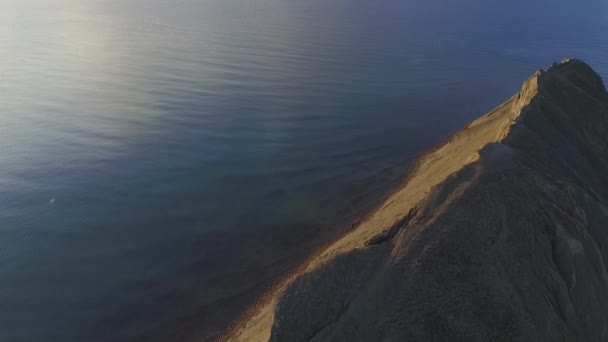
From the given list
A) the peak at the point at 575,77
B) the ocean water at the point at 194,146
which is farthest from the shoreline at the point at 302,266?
the peak at the point at 575,77

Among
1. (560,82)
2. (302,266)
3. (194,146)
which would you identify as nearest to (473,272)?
(302,266)

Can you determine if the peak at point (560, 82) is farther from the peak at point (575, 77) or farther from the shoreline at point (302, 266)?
the shoreline at point (302, 266)

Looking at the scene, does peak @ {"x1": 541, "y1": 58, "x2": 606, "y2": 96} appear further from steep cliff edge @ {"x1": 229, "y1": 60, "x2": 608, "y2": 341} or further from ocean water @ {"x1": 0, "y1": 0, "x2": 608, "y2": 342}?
ocean water @ {"x1": 0, "y1": 0, "x2": 608, "y2": 342}

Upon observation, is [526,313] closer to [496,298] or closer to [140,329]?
[496,298]

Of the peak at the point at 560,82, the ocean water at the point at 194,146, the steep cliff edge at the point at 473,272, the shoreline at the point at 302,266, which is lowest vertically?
the ocean water at the point at 194,146

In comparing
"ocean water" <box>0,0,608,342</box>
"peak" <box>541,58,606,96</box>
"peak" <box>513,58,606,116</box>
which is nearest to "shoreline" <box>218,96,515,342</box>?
"ocean water" <box>0,0,608,342</box>

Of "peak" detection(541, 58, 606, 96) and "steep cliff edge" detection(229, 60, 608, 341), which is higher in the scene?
"peak" detection(541, 58, 606, 96)
